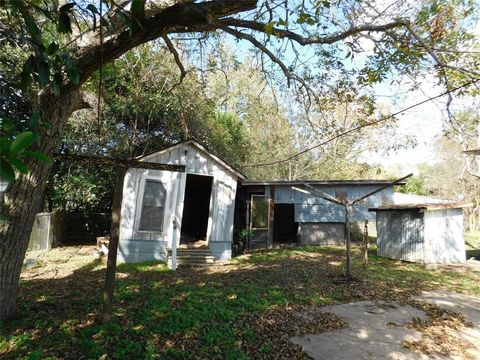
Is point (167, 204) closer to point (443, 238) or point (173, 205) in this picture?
point (173, 205)

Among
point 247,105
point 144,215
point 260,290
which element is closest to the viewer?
point 260,290

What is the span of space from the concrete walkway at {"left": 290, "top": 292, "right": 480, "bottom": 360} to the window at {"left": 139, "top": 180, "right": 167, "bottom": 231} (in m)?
6.45

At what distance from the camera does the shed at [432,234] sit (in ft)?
40.1

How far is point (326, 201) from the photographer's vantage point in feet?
56.1

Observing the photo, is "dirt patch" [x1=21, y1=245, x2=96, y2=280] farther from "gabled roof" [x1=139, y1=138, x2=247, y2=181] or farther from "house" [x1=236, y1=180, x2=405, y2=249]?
"house" [x1=236, y1=180, x2=405, y2=249]

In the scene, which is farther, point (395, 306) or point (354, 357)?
point (395, 306)

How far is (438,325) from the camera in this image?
5.94m

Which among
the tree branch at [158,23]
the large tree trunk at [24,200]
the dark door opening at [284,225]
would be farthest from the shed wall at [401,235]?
the large tree trunk at [24,200]

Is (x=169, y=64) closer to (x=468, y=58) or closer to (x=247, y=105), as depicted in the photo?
(x=468, y=58)

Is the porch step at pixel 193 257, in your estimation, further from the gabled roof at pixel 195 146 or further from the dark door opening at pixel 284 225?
the dark door opening at pixel 284 225

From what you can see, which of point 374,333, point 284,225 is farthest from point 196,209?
point 374,333

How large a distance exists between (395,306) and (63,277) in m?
7.57

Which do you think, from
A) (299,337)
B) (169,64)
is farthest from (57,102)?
(169,64)

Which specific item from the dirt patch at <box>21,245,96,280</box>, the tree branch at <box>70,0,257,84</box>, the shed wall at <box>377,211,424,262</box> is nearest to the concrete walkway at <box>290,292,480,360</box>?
the tree branch at <box>70,0,257,84</box>
